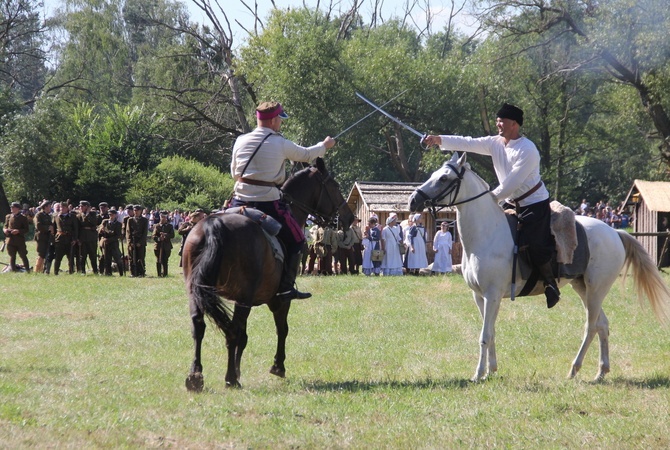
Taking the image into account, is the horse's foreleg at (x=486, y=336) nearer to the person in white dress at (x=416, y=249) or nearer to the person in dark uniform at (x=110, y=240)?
the person in dark uniform at (x=110, y=240)

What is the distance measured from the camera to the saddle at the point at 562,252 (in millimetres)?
9781

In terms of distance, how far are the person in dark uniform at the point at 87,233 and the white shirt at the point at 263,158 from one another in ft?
61.6

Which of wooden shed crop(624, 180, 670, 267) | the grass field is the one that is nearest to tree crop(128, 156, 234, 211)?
wooden shed crop(624, 180, 670, 267)

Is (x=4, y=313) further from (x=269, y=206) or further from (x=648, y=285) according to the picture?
(x=648, y=285)

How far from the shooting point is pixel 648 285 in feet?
34.4

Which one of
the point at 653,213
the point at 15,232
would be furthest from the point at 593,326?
the point at 653,213

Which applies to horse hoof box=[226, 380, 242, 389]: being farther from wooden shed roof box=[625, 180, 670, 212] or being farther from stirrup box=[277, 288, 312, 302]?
wooden shed roof box=[625, 180, 670, 212]

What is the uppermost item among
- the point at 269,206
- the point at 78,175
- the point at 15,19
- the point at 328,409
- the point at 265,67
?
the point at 15,19

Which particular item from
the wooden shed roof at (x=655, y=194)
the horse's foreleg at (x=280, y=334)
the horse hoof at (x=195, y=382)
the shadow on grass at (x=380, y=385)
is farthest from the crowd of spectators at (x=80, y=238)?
the horse hoof at (x=195, y=382)

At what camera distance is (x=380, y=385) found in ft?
30.2

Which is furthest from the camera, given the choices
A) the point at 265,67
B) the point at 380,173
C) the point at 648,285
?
the point at 380,173

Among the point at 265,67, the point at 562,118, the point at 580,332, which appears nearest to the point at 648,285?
the point at 580,332

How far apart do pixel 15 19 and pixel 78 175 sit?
12.5m

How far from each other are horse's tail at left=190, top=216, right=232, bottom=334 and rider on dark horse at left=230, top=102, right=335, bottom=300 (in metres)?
0.87
